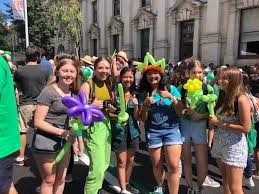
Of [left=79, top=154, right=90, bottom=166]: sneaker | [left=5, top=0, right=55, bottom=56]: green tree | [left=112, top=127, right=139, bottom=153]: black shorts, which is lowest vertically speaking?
[left=79, top=154, right=90, bottom=166]: sneaker

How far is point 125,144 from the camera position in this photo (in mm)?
3684

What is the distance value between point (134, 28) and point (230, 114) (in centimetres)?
1831

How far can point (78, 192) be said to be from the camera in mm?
4105

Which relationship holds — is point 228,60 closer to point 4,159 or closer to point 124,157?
point 124,157

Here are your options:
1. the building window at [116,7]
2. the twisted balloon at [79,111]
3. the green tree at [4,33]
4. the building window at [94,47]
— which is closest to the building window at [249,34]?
the building window at [116,7]

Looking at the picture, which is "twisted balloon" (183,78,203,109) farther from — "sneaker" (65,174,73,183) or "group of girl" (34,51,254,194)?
"sneaker" (65,174,73,183)

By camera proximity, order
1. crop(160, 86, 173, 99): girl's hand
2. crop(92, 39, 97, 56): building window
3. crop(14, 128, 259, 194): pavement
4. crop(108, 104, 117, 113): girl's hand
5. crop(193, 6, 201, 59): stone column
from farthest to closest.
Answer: crop(92, 39, 97, 56): building window
crop(193, 6, 201, 59): stone column
crop(14, 128, 259, 194): pavement
crop(108, 104, 117, 113): girl's hand
crop(160, 86, 173, 99): girl's hand

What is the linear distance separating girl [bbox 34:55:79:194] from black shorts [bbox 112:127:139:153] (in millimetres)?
816

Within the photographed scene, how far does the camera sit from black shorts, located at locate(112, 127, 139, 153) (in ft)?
12.0

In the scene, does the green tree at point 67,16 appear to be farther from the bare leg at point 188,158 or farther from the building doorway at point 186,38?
the bare leg at point 188,158

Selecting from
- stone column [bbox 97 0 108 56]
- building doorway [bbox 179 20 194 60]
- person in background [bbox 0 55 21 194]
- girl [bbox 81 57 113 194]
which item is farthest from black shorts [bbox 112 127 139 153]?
stone column [bbox 97 0 108 56]

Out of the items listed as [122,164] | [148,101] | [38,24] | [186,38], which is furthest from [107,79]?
[38,24]

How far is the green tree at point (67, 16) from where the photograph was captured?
22594mm

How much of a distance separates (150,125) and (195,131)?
1.82 ft
